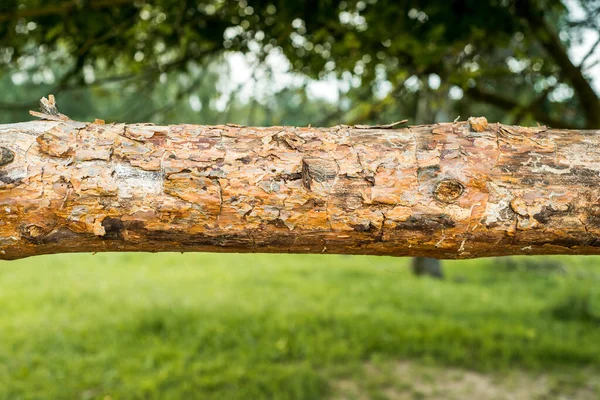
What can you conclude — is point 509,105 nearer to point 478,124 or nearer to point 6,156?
point 478,124

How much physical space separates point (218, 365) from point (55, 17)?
286 centimetres

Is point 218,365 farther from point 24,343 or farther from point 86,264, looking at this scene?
point 86,264

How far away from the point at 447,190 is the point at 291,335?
4.44 meters

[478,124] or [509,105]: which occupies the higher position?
[509,105]

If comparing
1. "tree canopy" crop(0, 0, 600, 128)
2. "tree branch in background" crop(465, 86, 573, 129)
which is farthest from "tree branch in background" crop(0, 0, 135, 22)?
"tree branch in background" crop(465, 86, 573, 129)

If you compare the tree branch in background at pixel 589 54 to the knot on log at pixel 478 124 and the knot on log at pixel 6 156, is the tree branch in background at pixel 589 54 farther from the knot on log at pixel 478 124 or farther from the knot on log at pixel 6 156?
the knot on log at pixel 6 156

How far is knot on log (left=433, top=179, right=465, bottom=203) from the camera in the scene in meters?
1.46

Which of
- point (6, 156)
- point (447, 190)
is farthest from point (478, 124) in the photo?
point (6, 156)

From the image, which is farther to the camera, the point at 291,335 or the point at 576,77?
the point at 291,335

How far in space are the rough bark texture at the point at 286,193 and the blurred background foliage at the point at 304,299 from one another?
226 cm

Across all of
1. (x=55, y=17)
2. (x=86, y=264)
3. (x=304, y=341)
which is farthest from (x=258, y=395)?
(x=86, y=264)

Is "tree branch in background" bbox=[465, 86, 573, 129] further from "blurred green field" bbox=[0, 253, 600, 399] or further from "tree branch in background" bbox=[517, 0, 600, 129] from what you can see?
"blurred green field" bbox=[0, 253, 600, 399]

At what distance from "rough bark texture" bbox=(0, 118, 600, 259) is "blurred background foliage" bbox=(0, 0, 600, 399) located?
226cm

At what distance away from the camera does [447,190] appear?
4.80ft
